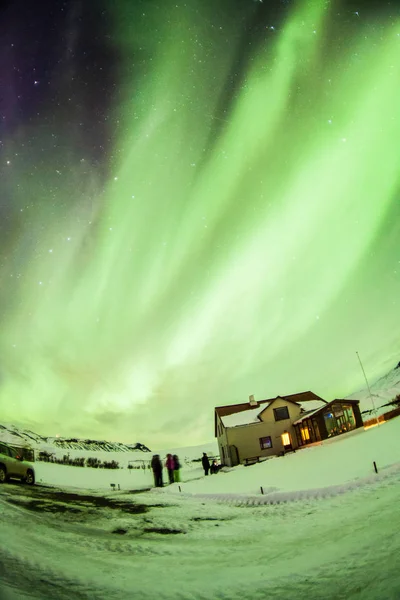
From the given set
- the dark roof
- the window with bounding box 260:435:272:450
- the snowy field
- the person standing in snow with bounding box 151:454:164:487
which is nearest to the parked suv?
the snowy field

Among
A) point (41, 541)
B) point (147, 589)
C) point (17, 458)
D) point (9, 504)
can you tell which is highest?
point (17, 458)

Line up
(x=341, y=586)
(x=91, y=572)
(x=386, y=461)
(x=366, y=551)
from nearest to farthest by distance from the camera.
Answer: (x=341, y=586), (x=91, y=572), (x=366, y=551), (x=386, y=461)

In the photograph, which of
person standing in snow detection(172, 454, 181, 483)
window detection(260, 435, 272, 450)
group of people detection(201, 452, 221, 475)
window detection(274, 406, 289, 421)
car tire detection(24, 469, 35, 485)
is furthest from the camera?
person standing in snow detection(172, 454, 181, 483)

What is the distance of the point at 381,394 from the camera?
8.95 feet

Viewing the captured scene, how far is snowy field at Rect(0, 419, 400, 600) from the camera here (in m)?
1.67

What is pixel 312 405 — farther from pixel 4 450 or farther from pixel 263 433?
pixel 4 450

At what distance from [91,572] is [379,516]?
236cm

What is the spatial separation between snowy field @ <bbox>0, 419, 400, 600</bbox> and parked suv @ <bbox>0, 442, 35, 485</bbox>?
0.10 meters

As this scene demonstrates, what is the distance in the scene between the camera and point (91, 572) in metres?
1.80

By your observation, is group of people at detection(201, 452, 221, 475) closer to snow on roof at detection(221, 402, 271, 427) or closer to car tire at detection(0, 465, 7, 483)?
snow on roof at detection(221, 402, 271, 427)

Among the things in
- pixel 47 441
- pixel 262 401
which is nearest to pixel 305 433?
pixel 262 401

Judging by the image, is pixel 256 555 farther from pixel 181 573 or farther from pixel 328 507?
pixel 328 507

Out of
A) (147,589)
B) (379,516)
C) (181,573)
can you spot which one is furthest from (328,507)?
(147,589)

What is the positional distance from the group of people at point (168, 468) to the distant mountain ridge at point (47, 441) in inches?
31.0
